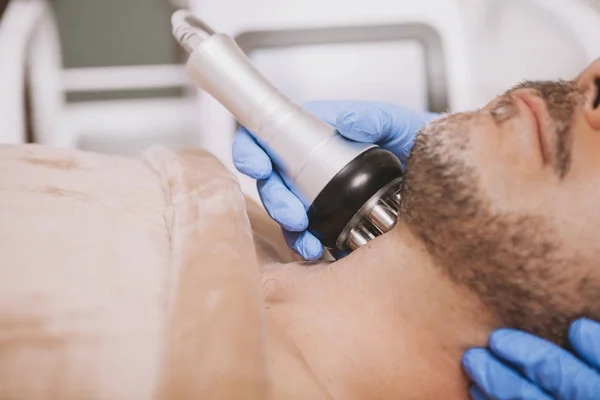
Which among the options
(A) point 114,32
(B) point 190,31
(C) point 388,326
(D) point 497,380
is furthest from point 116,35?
(D) point 497,380

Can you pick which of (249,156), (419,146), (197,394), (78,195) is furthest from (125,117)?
(197,394)

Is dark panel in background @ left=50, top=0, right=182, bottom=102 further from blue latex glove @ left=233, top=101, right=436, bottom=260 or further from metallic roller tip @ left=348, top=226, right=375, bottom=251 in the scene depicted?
metallic roller tip @ left=348, top=226, right=375, bottom=251

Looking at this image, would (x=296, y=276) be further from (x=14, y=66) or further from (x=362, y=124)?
(x=14, y=66)

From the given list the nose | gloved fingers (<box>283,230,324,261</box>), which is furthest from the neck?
the nose

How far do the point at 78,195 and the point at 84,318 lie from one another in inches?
6.8

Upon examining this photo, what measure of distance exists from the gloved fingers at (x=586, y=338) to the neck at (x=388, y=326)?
0.30 ft

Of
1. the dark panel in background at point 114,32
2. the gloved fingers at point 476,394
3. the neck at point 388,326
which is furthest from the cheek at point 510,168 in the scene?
the dark panel in background at point 114,32

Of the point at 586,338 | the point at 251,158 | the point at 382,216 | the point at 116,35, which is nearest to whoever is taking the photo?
the point at 586,338

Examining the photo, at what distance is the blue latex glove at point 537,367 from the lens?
63 centimetres

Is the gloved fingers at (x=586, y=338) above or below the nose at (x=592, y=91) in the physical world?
below

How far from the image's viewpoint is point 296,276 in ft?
2.55

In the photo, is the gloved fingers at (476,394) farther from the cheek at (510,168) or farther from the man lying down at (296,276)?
the cheek at (510,168)

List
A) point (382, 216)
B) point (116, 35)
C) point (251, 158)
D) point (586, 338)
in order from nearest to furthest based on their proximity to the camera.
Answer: point (586, 338)
point (382, 216)
point (251, 158)
point (116, 35)

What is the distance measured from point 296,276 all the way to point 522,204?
0.99ft
